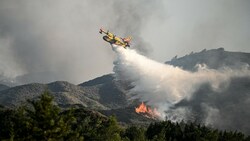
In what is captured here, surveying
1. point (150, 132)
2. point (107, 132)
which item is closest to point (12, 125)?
point (107, 132)

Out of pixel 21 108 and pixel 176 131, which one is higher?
pixel 176 131

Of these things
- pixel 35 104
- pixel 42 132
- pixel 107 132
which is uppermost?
pixel 107 132

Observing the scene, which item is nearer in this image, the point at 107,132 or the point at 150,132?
the point at 107,132

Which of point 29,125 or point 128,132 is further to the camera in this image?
point 128,132

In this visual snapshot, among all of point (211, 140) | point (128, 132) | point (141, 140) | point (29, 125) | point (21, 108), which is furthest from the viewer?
point (128, 132)

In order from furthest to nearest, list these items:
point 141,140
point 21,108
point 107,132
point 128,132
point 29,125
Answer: point 128,132
point 141,140
point 107,132
point 21,108
point 29,125

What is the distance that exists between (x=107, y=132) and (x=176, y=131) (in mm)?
39754

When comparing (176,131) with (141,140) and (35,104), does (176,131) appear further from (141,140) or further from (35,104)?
(35,104)

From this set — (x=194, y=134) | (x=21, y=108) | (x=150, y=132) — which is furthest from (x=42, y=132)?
(x=150, y=132)

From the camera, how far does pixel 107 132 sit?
122062 mm

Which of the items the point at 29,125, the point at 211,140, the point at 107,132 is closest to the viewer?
the point at 29,125

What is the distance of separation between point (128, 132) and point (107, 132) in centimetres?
3397

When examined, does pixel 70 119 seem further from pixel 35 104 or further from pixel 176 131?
pixel 176 131

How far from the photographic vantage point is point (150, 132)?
16312 cm
